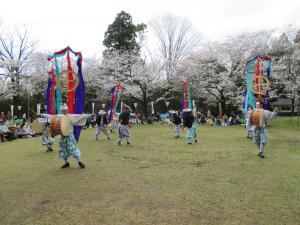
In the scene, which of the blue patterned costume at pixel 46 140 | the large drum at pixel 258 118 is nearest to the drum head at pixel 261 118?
the large drum at pixel 258 118

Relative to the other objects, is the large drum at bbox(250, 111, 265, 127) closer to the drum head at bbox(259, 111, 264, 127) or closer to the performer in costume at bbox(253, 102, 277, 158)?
A: the drum head at bbox(259, 111, 264, 127)

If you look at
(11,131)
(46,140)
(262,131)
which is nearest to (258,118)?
(262,131)

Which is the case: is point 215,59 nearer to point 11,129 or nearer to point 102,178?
point 11,129

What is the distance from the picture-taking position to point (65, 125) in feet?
23.4

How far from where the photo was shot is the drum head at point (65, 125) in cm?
708

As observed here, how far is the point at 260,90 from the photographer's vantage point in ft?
31.9

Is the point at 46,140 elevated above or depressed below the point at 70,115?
below

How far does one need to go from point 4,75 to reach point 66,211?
29.7 meters

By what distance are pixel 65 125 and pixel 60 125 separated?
0.13m

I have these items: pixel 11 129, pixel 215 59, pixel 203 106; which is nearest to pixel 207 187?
pixel 11 129

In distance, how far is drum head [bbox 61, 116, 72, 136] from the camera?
23.2 feet

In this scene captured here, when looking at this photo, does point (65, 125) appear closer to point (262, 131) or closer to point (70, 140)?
point (70, 140)

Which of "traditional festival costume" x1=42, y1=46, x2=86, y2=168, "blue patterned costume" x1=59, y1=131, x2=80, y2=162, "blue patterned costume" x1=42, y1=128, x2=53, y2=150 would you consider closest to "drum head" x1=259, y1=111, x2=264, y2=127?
"traditional festival costume" x1=42, y1=46, x2=86, y2=168

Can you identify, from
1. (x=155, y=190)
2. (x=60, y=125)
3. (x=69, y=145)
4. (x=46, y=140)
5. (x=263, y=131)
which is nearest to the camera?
(x=155, y=190)
